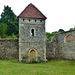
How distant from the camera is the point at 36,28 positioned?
52.6 ft

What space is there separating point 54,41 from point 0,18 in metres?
29.0

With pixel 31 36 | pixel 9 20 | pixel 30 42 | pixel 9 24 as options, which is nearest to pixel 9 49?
pixel 30 42

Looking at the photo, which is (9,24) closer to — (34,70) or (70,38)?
(70,38)

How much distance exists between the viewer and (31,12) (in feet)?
53.5

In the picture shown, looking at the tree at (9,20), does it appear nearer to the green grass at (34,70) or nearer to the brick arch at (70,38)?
the brick arch at (70,38)

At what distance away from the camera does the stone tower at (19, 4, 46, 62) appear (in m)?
15.5

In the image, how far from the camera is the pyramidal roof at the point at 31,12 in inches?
623

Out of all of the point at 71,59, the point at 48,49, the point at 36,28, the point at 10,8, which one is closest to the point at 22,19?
the point at 36,28

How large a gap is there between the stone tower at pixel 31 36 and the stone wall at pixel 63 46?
9.75 ft

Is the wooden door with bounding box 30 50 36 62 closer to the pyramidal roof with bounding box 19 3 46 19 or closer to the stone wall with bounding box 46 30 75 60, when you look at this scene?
the stone wall with bounding box 46 30 75 60

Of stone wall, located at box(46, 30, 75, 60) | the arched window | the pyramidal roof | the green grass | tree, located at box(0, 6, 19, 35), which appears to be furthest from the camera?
tree, located at box(0, 6, 19, 35)

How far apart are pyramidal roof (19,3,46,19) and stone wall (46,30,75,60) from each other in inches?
179

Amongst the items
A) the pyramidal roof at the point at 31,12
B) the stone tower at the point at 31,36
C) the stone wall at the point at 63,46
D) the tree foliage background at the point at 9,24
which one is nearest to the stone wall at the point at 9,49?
the stone tower at the point at 31,36

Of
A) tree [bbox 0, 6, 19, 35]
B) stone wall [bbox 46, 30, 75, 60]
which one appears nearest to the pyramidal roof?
stone wall [bbox 46, 30, 75, 60]
